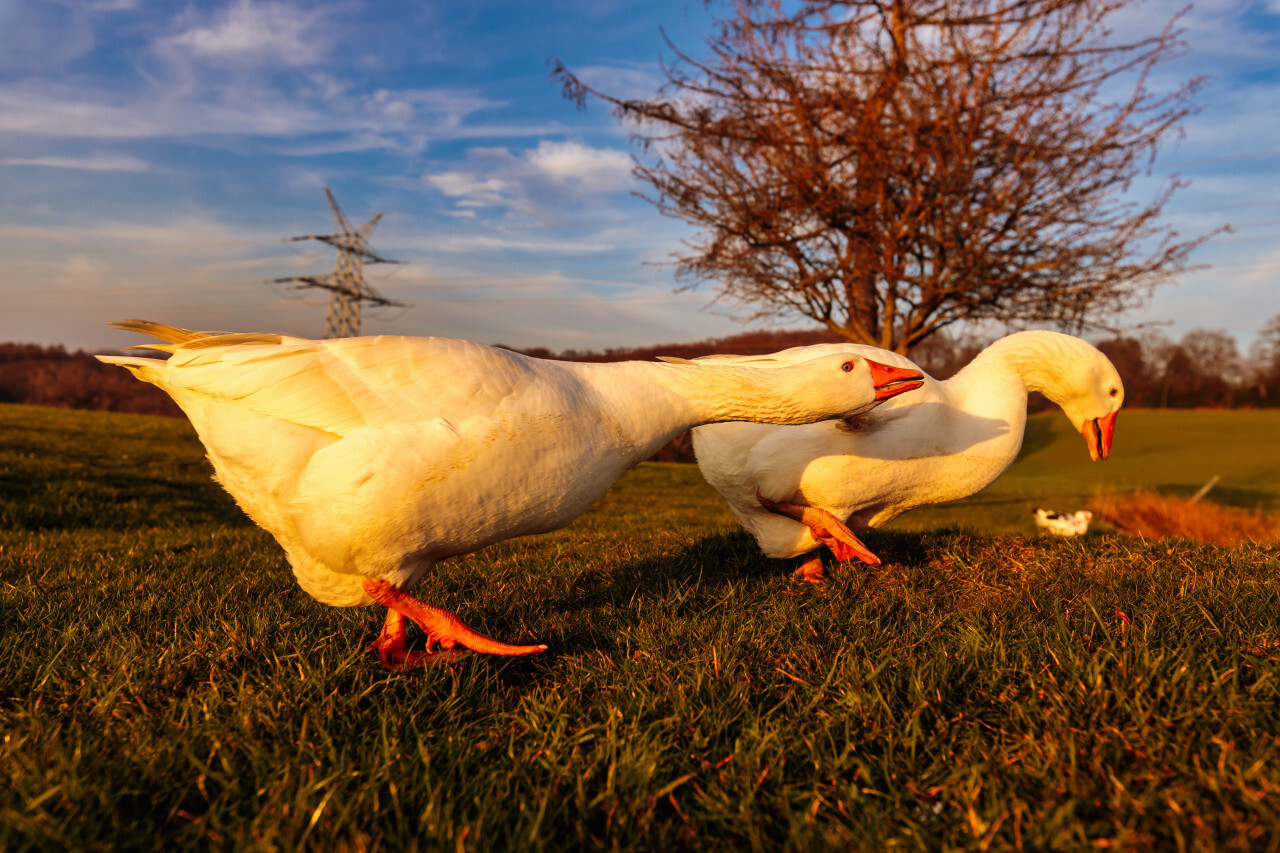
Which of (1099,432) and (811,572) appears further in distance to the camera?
(1099,432)

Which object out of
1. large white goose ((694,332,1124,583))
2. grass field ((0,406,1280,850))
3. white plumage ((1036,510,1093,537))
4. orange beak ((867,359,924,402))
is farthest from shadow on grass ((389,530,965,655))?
white plumage ((1036,510,1093,537))

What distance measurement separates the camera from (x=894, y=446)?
14.8ft

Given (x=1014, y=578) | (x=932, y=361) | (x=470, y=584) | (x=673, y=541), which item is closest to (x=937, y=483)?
(x=1014, y=578)

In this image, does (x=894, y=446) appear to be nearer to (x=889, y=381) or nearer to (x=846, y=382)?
(x=889, y=381)

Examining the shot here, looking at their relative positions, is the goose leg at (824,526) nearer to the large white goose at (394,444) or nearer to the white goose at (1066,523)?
the large white goose at (394,444)

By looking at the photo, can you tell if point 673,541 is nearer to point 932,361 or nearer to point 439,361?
point 439,361

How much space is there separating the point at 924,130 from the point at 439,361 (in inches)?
445

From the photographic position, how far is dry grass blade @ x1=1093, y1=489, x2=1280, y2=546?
1014cm

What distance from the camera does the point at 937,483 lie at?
15.7 feet

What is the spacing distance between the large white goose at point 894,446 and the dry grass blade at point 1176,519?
6.33 m

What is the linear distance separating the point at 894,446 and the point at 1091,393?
5.71ft

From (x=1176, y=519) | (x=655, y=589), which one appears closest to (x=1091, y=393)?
(x=655, y=589)

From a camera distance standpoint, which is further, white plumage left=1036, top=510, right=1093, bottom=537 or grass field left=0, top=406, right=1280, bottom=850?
white plumage left=1036, top=510, right=1093, bottom=537

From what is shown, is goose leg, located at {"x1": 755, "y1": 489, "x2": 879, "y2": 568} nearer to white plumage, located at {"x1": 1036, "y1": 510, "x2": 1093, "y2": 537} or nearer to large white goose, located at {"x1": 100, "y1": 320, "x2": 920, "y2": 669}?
large white goose, located at {"x1": 100, "y1": 320, "x2": 920, "y2": 669}
